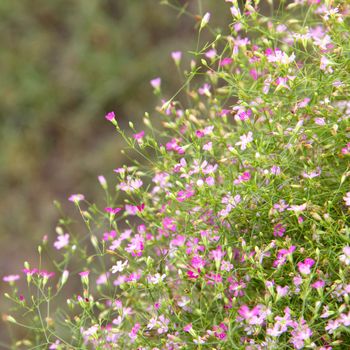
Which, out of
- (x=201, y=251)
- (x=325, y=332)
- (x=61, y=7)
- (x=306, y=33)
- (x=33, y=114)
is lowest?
(x=325, y=332)

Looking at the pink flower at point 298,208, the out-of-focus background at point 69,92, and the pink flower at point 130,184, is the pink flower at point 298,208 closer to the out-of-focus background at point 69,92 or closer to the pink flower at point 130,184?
the pink flower at point 130,184

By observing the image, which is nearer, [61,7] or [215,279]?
[215,279]

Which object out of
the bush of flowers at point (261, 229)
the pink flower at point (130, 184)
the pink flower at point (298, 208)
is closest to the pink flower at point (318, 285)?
the bush of flowers at point (261, 229)

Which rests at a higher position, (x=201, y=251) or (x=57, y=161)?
(x=57, y=161)

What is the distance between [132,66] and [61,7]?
632 millimetres

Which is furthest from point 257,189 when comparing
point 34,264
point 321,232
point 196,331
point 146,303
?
point 34,264

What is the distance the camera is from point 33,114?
12.6 feet

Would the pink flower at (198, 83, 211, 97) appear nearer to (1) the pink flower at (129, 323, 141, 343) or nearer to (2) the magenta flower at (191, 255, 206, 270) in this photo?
(2) the magenta flower at (191, 255, 206, 270)

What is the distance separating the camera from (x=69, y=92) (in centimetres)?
381

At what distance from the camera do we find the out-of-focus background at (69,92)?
143 inches

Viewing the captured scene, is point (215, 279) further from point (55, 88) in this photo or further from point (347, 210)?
point (55, 88)

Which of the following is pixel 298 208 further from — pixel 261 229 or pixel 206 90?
pixel 206 90

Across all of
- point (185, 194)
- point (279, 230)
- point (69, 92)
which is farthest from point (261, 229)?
point (69, 92)

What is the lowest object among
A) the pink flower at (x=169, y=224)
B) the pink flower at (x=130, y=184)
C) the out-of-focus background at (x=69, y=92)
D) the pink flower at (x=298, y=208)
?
the pink flower at (x=298, y=208)
